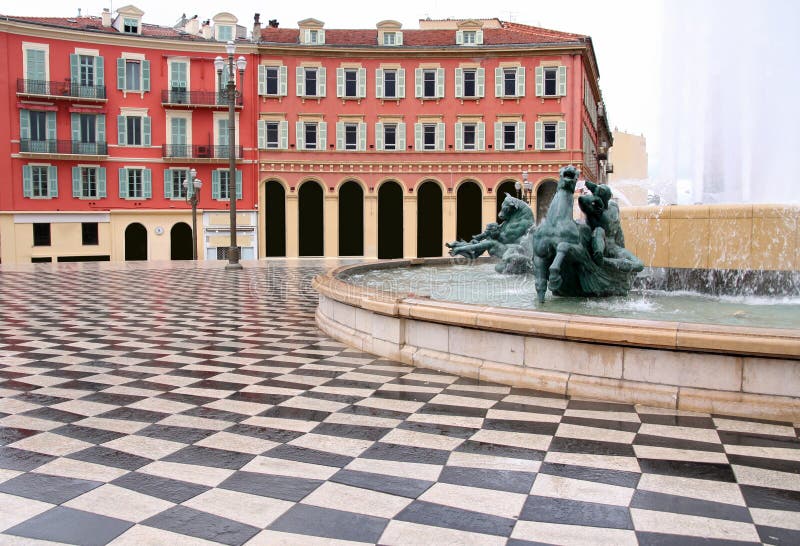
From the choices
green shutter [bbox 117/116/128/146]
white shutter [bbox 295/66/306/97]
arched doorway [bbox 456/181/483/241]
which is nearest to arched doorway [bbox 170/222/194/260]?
green shutter [bbox 117/116/128/146]

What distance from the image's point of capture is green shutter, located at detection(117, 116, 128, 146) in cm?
4122

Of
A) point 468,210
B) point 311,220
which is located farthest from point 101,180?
point 468,210

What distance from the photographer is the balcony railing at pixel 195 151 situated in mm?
41750

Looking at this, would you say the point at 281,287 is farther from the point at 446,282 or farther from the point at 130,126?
the point at 130,126

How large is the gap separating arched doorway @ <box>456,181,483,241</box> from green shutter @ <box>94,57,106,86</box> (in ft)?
67.1

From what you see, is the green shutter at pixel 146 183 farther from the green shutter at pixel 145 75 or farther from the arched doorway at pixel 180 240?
the green shutter at pixel 145 75

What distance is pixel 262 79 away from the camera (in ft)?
140

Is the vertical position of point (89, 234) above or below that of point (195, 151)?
below

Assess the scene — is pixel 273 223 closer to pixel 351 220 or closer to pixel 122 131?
pixel 351 220

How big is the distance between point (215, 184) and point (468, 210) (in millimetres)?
14485

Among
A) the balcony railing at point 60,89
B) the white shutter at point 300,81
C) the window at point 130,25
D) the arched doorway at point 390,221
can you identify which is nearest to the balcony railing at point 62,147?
the balcony railing at point 60,89

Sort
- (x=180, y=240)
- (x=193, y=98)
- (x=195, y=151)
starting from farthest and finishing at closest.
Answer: (x=180, y=240) → (x=195, y=151) → (x=193, y=98)

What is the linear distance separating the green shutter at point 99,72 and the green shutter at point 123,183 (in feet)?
15.3

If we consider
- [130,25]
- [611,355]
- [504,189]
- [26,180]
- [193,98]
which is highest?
[130,25]
